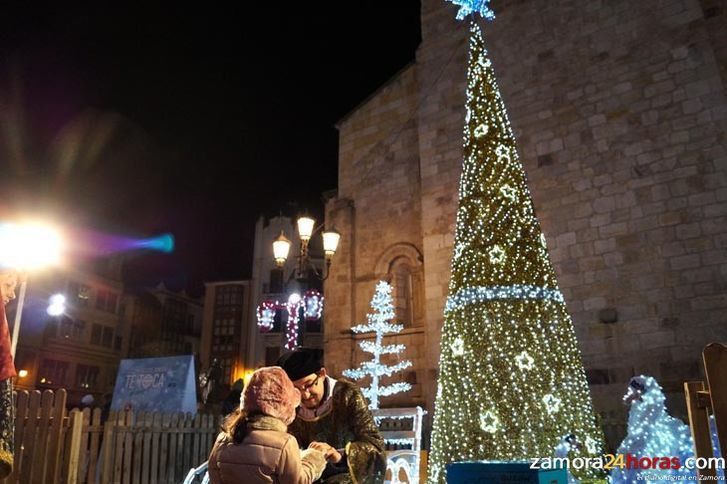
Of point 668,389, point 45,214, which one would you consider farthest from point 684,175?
point 45,214

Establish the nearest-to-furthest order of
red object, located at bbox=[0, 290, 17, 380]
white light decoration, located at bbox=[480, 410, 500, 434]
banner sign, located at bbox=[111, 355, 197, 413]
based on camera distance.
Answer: red object, located at bbox=[0, 290, 17, 380] → white light decoration, located at bbox=[480, 410, 500, 434] → banner sign, located at bbox=[111, 355, 197, 413]

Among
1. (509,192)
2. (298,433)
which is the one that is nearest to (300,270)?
(509,192)

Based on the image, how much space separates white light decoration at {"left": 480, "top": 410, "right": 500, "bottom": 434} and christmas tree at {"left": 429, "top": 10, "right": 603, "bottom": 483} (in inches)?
0.4

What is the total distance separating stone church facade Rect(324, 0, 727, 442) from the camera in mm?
8344

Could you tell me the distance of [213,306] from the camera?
38438 mm

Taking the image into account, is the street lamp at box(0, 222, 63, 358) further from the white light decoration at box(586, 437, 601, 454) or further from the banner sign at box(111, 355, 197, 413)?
the white light decoration at box(586, 437, 601, 454)

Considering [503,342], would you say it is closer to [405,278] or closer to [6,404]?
[6,404]

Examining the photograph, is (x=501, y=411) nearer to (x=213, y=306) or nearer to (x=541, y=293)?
(x=541, y=293)

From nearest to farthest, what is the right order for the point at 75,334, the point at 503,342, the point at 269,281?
1. the point at 503,342
2. the point at 75,334
3. the point at 269,281

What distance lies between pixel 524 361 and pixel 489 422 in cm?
73

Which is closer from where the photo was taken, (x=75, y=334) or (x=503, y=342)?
(x=503, y=342)

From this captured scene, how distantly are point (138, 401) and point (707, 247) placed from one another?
9899 mm

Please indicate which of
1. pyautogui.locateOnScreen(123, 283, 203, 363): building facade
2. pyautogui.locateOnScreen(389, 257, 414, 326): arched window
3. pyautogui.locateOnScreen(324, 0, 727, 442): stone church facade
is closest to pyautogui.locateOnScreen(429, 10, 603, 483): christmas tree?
pyautogui.locateOnScreen(324, 0, 727, 442): stone church facade

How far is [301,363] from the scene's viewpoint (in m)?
3.18
